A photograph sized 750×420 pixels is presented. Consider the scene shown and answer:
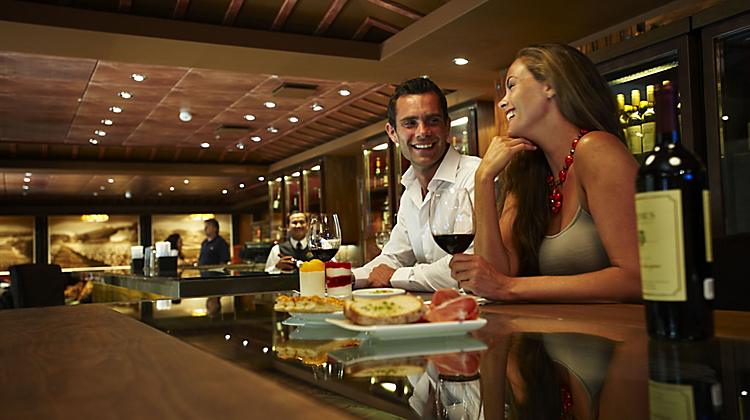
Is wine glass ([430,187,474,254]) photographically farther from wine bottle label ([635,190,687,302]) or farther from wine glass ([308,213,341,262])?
wine glass ([308,213,341,262])

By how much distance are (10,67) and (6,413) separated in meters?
6.85

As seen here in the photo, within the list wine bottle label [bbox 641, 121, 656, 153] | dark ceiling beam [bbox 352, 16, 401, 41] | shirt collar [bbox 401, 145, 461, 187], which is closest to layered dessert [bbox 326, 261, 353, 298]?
shirt collar [bbox 401, 145, 461, 187]

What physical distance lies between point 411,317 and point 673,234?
366 millimetres

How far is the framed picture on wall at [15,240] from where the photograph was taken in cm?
1670

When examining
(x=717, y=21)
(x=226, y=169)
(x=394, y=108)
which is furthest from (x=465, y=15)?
(x=226, y=169)

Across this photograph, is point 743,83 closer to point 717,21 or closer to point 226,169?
point 717,21

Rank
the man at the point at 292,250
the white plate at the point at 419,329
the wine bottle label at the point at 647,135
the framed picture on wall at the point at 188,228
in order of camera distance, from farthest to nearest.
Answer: the framed picture on wall at the point at 188,228 → the wine bottle label at the point at 647,135 → the man at the point at 292,250 → the white plate at the point at 419,329

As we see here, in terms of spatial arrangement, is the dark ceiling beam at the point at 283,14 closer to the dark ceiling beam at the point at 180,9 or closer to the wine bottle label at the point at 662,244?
the dark ceiling beam at the point at 180,9

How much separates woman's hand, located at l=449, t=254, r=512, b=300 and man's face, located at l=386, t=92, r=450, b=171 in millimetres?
1463

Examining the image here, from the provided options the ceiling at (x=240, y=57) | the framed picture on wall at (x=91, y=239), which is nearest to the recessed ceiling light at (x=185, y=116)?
the ceiling at (x=240, y=57)

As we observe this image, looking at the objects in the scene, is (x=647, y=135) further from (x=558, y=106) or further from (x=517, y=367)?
(x=517, y=367)

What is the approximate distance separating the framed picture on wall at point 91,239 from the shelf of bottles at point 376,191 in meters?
10.7

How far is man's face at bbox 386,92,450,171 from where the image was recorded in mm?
2945

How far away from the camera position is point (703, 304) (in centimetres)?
83
